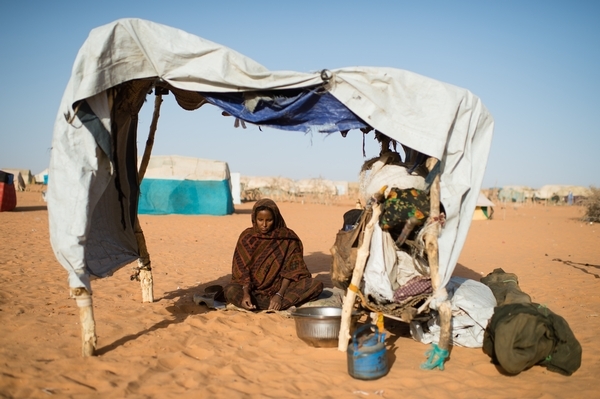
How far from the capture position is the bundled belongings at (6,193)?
16.9m

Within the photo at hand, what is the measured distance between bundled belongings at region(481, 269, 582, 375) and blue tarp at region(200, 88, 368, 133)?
2.10 meters

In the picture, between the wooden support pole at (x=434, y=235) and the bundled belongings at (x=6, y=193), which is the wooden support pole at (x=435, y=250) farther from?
the bundled belongings at (x=6, y=193)

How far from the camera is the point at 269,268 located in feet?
19.2

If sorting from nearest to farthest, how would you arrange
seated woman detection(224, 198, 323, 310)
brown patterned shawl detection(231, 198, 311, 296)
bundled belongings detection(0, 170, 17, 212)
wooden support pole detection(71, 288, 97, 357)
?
1. wooden support pole detection(71, 288, 97, 357)
2. seated woman detection(224, 198, 323, 310)
3. brown patterned shawl detection(231, 198, 311, 296)
4. bundled belongings detection(0, 170, 17, 212)

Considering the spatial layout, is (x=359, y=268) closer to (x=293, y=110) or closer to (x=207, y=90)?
(x=293, y=110)

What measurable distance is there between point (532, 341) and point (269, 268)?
3003 millimetres

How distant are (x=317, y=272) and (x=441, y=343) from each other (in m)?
4.70

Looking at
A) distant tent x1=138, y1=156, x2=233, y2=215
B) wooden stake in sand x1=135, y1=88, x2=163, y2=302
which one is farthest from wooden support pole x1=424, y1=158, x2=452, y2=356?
distant tent x1=138, y1=156, x2=233, y2=215

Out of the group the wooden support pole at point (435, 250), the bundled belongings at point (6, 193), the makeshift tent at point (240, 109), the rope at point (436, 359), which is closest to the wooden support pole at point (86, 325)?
the makeshift tent at point (240, 109)

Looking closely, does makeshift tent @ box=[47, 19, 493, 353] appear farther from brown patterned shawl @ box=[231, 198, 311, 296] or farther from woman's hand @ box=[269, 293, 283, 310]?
woman's hand @ box=[269, 293, 283, 310]

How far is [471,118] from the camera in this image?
13.7ft

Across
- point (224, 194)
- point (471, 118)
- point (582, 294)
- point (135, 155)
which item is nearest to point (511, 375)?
point (471, 118)

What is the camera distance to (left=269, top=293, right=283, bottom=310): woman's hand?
18.2ft

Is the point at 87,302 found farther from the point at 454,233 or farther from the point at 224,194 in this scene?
the point at 224,194
